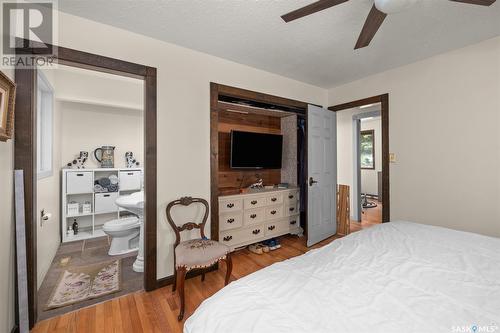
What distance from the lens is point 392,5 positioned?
132cm

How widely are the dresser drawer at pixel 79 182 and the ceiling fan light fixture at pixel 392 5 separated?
4.13 metres

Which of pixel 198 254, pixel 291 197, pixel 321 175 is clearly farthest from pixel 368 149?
pixel 198 254

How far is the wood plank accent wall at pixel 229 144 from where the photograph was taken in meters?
3.32

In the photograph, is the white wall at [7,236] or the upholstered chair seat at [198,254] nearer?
the white wall at [7,236]

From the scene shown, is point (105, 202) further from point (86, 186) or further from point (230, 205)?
point (230, 205)

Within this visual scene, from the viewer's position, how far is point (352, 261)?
1210 millimetres

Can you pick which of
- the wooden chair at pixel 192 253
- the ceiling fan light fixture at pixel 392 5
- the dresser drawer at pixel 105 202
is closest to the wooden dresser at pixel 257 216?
the wooden chair at pixel 192 253

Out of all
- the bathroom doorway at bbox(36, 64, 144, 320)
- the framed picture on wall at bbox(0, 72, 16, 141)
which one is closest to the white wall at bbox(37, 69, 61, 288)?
the bathroom doorway at bbox(36, 64, 144, 320)

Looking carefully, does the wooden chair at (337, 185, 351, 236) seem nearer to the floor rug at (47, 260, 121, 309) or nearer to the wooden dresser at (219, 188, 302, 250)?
the wooden dresser at (219, 188, 302, 250)

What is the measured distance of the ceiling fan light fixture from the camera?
129 centimetres

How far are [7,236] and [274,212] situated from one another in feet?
8.95

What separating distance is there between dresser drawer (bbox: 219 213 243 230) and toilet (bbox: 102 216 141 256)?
1.26 m

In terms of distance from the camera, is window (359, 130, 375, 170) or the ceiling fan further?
window (359, 130, 375, 170)

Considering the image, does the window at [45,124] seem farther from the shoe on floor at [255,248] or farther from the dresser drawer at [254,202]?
the shoe on floor at [255,248]
